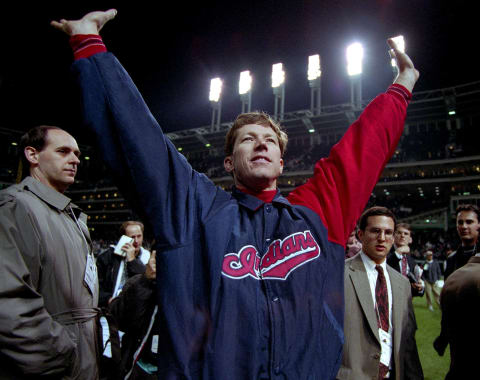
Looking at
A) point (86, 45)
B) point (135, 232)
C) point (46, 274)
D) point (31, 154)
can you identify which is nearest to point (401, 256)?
point (135, 232)

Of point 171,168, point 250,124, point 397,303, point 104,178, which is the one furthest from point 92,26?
point 104,178

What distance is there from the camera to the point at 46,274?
1.85 m

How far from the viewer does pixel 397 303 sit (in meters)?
3.09

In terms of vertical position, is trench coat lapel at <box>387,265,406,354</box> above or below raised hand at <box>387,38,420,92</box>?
below

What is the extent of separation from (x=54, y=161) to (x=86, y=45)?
53.4 inches

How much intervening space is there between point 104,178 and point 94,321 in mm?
62927

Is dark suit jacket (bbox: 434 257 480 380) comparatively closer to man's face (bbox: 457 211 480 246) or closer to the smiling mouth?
the smiling mouth

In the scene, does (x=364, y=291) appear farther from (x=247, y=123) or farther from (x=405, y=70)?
(x=247, y=123)

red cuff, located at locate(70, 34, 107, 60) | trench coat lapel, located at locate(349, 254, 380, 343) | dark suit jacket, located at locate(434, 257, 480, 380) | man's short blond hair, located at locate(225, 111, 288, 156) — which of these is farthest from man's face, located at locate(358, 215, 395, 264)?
red cuff, located at locate(70, 34, 107, 60)

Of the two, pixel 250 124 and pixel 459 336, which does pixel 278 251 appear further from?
pixel 459 336

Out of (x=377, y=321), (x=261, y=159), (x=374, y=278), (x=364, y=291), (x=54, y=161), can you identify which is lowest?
(x=377, y=321)

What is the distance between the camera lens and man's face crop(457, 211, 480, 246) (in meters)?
5.08

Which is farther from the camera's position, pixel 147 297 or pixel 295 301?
pixel 147 297

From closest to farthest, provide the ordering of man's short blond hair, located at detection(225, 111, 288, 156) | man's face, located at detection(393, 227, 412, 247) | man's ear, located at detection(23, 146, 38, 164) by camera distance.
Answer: man's short blond hair, located at detection(225, 111, 288, 156)
man's ear, located at detection(23, 146, 38, 164)
man's face, located at detection(393, 227, 412, 247)
